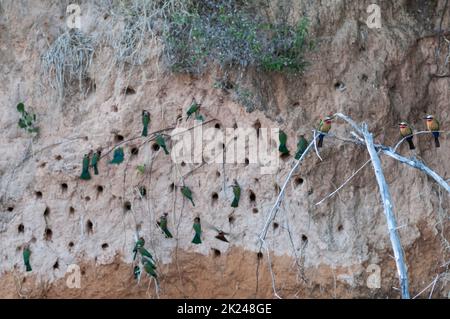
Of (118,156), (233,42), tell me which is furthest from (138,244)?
(233,42)

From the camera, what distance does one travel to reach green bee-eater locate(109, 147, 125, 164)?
704cm

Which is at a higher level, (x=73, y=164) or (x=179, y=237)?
(x=73, y=164)

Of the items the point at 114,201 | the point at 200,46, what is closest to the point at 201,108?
the point at 200,46

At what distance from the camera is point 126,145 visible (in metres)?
7.12

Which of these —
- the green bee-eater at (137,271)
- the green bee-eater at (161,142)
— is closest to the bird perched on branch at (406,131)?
the green bee-eater at (161,142)

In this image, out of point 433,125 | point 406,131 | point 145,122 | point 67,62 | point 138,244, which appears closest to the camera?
point 406,131

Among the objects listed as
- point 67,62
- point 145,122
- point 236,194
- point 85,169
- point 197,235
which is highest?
point 67,62

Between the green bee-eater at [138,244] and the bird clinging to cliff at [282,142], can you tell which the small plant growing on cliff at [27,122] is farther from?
the bird clinging to cliff at [282,142]

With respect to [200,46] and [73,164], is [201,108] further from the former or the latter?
[73,164]

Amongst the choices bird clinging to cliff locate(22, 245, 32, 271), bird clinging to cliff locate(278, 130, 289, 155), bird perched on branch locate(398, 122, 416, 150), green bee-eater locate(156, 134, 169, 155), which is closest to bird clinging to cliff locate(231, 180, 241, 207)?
bird clinging to cliff locate(278, 130, 289, 155)

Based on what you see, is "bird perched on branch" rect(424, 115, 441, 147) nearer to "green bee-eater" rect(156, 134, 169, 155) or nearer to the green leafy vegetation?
the green leafy vegetation

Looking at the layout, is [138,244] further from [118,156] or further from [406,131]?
[406,131]

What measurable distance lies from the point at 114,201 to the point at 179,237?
1.76 feet

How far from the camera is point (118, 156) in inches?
278
